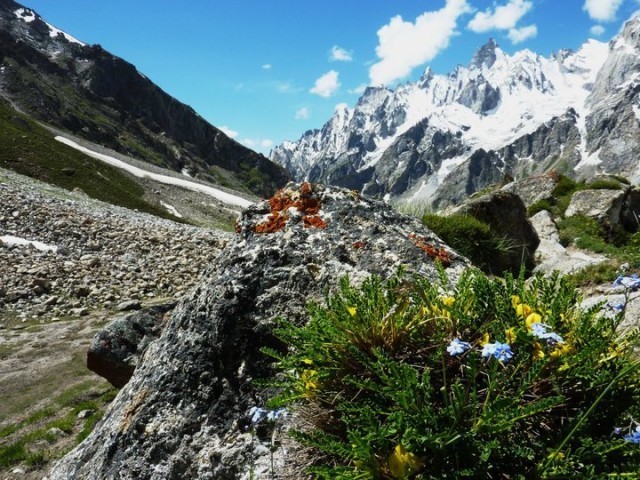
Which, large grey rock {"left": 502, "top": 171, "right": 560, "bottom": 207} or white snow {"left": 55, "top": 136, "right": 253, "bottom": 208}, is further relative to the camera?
white snow {"left": 55, "top": 136, "right": 253, "bottom": 208}

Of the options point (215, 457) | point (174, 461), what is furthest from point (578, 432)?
point (174, 461)

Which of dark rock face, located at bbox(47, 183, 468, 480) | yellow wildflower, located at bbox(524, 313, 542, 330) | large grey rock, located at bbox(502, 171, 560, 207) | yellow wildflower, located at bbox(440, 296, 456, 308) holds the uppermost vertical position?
large grey rock, located at bbox(502, 171, 560, 207)

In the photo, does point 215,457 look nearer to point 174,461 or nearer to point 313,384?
point 174,461

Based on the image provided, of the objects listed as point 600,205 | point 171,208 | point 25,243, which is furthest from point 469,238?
point 171,208

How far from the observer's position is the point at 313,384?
8.59 feet

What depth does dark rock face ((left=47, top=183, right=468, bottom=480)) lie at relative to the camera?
3406mm

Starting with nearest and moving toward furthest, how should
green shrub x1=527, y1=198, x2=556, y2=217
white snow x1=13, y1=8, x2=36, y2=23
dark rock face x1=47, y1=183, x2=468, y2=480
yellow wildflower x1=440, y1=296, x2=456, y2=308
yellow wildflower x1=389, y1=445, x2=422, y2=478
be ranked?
yellow wildflower x1=389, y1=445, x2=422, y2=478
yellow wildflower x1=440, y1=296, x2=456, y2=308
dark rock face x1=47, y1=183, x2=468, y2=480
green shrub x1=527, y1=198, x2=556, y2=217
white snow x1=13, y1=8, x2=36, y2=23

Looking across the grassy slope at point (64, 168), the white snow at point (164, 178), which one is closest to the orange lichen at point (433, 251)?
the grassy slope at point (64, 168)

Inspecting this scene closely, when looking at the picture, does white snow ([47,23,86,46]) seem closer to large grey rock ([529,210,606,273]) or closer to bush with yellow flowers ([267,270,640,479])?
large grey rock ([529,210,606,273])

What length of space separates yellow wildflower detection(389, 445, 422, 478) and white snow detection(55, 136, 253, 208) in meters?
67.5

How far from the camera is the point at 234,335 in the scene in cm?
387

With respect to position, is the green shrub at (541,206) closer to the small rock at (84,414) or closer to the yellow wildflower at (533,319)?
the small rock at (84,414)

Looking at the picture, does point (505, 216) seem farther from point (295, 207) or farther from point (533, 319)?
point (533, 319)

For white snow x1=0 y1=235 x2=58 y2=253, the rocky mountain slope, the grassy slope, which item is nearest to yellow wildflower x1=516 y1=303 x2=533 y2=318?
white snow x1=0 y1=235 x2=58 y2=253
